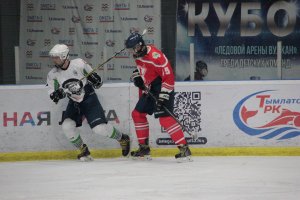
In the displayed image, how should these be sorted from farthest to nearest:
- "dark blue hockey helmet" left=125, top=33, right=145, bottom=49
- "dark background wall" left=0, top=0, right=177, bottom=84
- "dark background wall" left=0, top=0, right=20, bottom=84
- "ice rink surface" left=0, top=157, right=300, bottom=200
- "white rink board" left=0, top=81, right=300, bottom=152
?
"dark background wall" left=0, top=0, right=177, bottom=84, "dark background wall" left=0, top=0, right=20, bottom=84, "white rink board" left=0, top=81, right=300, bottom=152, "dark blue hockey helmet" left=125, top=33, right=145, bottom=49, "ice rink surface" left=0, top=157, right=300, bottom=200

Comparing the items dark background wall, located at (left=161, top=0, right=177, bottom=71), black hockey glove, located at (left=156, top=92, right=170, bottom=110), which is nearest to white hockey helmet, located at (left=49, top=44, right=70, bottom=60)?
black hockey glove, located at (left=156, top=92, right=170, bottom=110)

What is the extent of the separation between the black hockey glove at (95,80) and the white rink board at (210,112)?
28cm

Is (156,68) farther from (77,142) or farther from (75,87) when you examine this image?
(77,142)

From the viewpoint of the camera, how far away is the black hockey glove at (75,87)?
729 centimetres

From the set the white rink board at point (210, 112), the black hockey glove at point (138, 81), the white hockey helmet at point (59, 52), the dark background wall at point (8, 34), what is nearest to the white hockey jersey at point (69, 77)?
the white hockey helmet at point (59, 52)

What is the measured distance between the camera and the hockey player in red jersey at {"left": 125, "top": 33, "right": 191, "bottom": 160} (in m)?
7.13

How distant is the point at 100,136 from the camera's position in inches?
301

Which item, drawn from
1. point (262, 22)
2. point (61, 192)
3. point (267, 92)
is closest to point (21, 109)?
point (61, 192)

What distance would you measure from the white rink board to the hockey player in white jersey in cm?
21

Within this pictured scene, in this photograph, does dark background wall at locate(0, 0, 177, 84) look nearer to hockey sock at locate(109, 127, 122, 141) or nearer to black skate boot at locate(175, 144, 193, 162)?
hockey sock at locate(109, 127, 122, 141)

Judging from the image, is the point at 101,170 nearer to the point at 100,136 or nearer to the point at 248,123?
the point at 100,136

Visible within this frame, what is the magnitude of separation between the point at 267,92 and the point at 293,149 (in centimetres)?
60

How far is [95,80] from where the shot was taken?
24.1 feet

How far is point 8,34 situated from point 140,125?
9.83 ft
